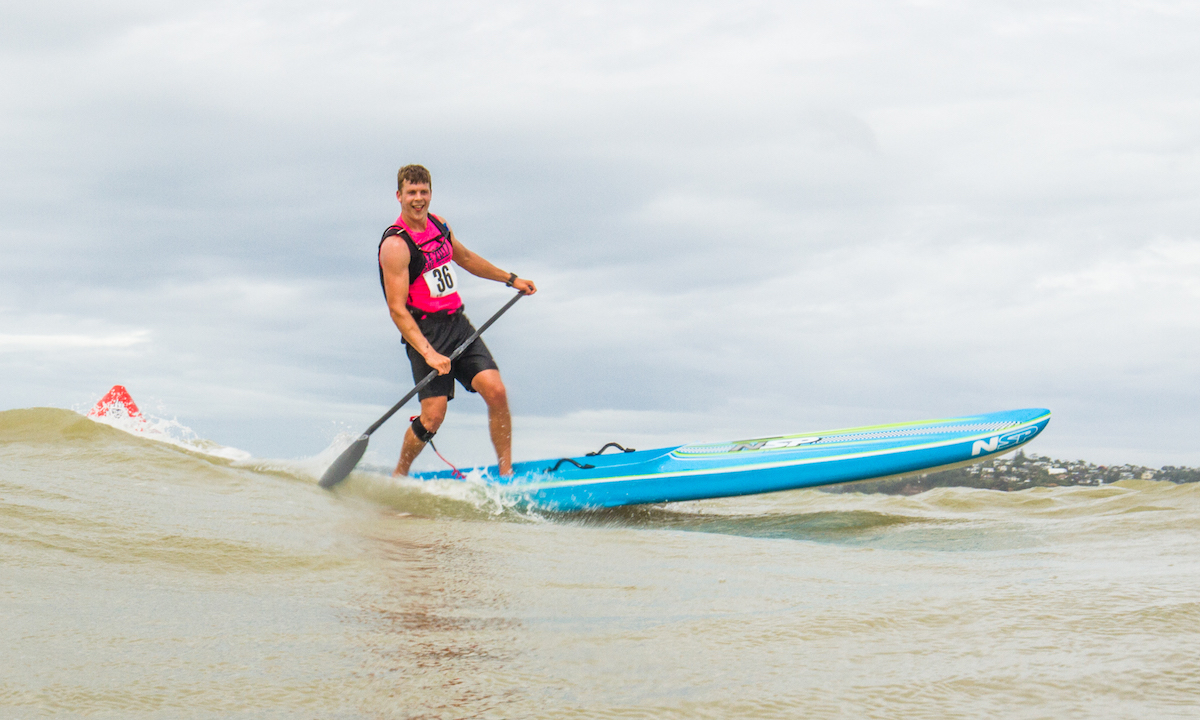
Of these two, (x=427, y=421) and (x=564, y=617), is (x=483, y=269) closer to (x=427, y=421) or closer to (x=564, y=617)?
(x=427, y=421)

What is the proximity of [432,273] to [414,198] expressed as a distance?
0.48 metres

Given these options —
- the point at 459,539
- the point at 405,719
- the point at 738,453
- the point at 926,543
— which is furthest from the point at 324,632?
the point at 738,453

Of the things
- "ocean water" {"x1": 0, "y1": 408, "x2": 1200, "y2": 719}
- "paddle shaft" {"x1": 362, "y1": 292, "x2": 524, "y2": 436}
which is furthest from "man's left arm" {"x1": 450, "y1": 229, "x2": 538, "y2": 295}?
"ocean water" {"x1": 0, "y1": 408, "x2": 1200, "y2": 719}

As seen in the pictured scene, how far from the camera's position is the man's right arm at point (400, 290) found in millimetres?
4930

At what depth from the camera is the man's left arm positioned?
222 inches

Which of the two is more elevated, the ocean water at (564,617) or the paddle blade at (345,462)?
the paddle blade at (345,462)

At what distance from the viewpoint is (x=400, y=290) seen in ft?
16.3

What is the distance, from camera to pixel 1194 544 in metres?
3.23

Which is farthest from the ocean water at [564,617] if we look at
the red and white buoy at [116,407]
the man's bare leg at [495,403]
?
the red and white buoy at [116,407]

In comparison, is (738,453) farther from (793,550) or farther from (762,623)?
(762,623)

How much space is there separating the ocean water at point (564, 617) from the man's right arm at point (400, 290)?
1.13 meters

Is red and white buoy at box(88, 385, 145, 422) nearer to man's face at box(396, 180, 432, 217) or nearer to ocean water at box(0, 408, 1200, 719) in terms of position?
ocean water at box(0, 408, 1200, 719)

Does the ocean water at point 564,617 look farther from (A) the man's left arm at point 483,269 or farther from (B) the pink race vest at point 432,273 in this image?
(A) the man's left arm at point 483,269

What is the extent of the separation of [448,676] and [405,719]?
216 mm
